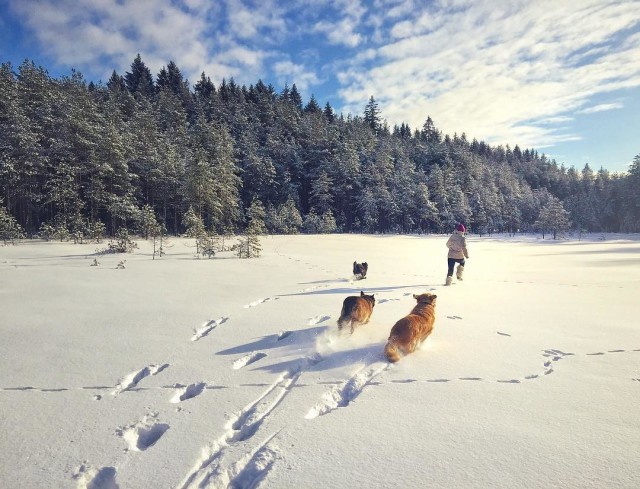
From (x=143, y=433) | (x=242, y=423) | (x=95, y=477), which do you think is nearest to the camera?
(x=95, y=477)

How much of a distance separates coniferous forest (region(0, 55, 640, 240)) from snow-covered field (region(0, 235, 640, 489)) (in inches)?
424

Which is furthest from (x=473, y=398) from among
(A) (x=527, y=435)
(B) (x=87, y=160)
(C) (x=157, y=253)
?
(B) (x=87, y=160)

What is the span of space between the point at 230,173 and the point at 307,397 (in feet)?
119

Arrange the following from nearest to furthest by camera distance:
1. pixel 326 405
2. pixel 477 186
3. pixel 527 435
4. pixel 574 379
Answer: pixel 527 435 < pixel 326 405 < pixel 574 379 < pixel 477 186

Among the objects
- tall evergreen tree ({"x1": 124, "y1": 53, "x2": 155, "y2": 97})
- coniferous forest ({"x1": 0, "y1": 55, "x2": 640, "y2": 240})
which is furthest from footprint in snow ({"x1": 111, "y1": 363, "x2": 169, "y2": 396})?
tall evergreen tree ({"x1": 124, "y1": 53, "x2": 155, "y2": 97})

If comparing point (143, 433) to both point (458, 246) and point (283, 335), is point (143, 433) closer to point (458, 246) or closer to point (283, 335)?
point (283, 335)

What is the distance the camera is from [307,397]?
292 centimetres

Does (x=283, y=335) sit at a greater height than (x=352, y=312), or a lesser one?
lesser

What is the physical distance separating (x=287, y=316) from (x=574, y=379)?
3798mm

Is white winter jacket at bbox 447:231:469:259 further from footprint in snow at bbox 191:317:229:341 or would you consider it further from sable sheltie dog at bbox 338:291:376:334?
footprint in snow at bbox 191:317:229:341

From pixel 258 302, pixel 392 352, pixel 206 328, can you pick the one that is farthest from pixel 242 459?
pixel 258 302

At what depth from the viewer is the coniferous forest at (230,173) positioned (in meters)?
26.3

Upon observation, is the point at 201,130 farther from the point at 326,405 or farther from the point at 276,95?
the point at 326,405

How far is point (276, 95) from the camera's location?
75625 millimetres
